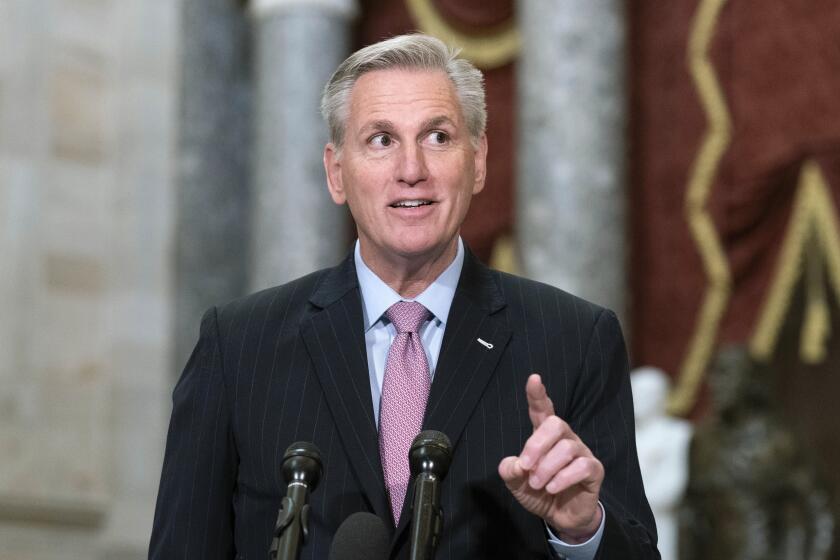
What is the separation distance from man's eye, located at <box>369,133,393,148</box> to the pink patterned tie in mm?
229

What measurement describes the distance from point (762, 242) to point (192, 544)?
5598mm

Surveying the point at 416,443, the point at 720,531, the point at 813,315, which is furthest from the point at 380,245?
the point at 813,315

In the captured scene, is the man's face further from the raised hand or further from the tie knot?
the raised hand

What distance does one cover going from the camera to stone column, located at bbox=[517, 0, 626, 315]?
296 inches

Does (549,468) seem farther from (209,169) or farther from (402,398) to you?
(209,169)

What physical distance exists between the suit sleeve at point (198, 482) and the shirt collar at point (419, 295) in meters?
0.24

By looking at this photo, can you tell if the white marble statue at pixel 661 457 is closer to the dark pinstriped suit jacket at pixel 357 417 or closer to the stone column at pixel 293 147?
the stone column at pixel 293 147

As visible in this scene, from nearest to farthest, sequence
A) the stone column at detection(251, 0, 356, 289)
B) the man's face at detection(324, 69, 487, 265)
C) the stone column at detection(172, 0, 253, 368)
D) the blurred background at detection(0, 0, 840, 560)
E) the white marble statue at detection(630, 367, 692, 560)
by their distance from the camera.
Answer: the man's face at detection(324, 69, 487, 265)
the white marble statue at detection(630, 367, 692, 560)
the blurred background at detection(0, 0, 840, 560)
the stone column at detection(251, 0, 356, 289)
the stone column at detection(172, 0, 253, 368)

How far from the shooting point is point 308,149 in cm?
846

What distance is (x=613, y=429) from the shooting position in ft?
7.09

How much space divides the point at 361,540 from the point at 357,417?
31 cm

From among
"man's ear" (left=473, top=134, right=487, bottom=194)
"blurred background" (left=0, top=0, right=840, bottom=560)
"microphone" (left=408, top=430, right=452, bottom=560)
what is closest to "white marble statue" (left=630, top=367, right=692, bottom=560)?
"blurred background" (left=0, top=0, right=840, bottom=560)

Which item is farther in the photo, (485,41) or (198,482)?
(485,41)

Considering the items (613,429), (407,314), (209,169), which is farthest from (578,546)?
(209,169)
